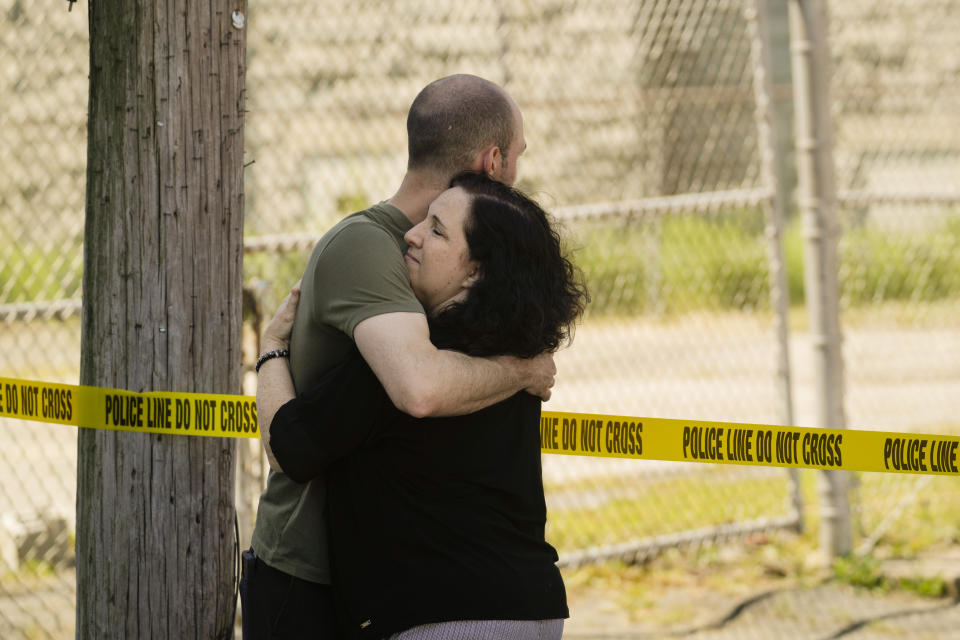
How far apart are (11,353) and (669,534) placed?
494 cm

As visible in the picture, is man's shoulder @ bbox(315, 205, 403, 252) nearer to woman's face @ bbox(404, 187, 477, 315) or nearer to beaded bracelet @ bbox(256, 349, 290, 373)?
woman's face @ bbox(404, 187, 477, 315)

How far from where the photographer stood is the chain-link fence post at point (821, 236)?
5742 mm

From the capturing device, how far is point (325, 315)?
2.29 meters

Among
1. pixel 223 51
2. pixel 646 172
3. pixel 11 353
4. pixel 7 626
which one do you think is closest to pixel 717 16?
pixel 646 172

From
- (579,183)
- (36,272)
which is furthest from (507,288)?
(579,183)

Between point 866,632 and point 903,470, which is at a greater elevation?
point 903,470

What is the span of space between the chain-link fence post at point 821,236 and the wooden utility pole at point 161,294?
3612 millimetres

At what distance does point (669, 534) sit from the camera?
6000 millimetres

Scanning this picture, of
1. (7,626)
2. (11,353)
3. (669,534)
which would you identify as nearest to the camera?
(7,626)

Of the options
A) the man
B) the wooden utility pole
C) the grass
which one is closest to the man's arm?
the man

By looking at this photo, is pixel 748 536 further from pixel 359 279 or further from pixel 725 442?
pixel 359 279

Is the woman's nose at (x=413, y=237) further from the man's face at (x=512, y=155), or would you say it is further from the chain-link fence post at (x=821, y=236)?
the chain-link fence post at (x=821, y=236)

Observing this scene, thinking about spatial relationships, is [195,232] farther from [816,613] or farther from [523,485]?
[816,613]

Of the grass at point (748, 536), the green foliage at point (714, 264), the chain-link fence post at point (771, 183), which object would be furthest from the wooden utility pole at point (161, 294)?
the chain-link fence post at point (771, 183)
